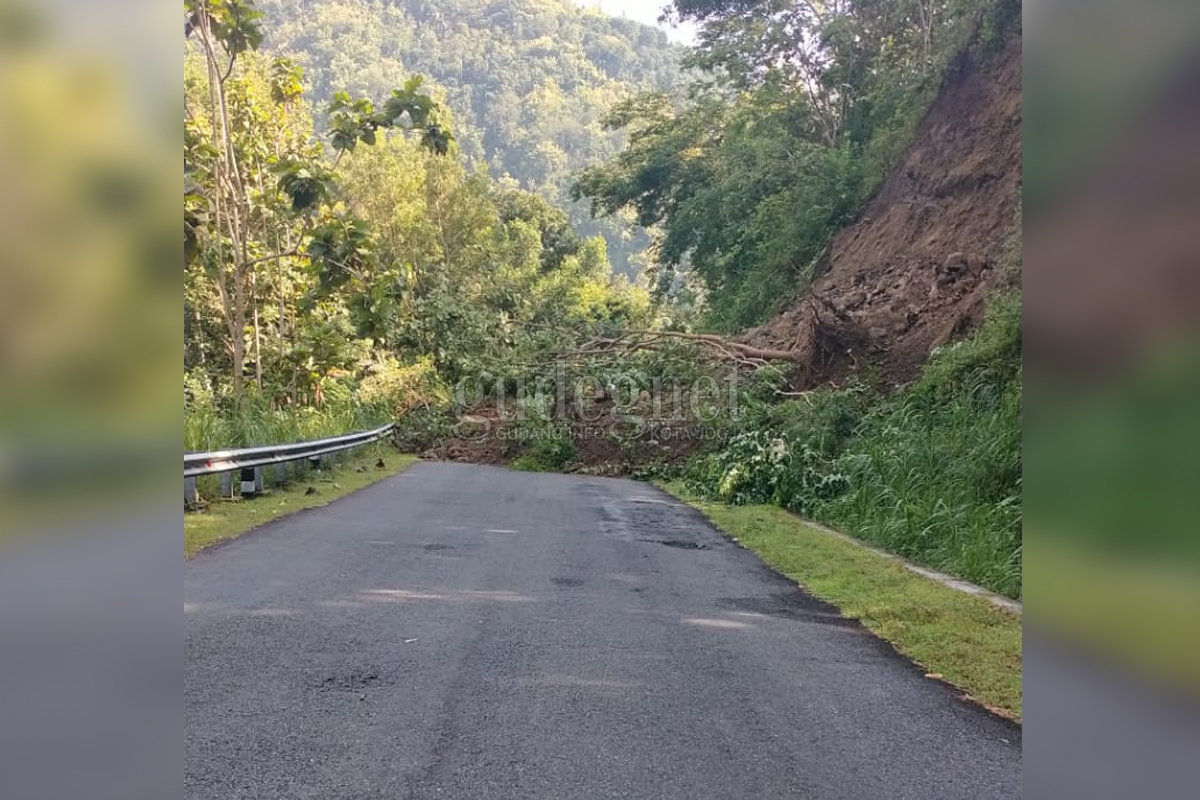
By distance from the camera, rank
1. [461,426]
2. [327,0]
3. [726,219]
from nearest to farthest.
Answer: [461,426], [726,219], [327,0]

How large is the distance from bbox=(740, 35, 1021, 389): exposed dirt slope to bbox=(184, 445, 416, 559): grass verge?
9140 mm

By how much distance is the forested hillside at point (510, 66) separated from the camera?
9625 cm

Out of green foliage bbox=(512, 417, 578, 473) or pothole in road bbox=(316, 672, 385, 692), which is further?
green foliage bbox=(512, 417, 578, 473)

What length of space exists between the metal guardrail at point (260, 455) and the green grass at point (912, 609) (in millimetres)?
5440

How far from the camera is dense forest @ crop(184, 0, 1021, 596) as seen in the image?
40.9ft

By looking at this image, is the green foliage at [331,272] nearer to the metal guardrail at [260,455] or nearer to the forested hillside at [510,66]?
the metal guardrail at [260,455]

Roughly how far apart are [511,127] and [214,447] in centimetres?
9747

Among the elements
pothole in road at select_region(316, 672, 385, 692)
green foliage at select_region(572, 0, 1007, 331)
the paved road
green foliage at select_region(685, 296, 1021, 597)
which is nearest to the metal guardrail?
the paved road

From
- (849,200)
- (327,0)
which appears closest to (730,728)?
(849,200)

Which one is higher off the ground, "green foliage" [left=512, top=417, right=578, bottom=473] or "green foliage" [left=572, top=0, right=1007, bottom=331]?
"green foliage" [left=572, top=0, right=1007, bottom=331]
